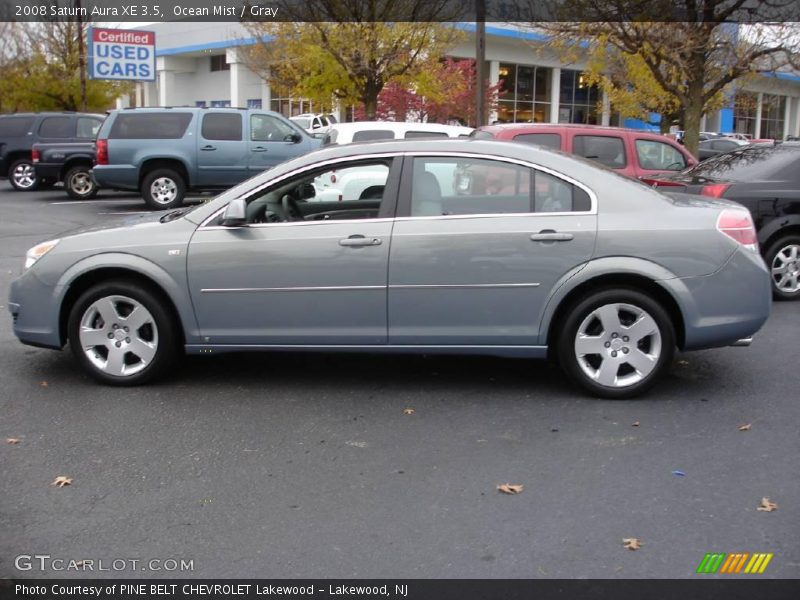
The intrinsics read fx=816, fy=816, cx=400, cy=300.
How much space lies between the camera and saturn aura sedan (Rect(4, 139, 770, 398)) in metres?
5.12

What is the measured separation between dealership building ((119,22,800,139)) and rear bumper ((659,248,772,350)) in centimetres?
3048

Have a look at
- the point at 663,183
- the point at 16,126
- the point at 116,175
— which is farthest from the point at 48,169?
the point at 663,183

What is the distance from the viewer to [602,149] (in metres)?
10.7

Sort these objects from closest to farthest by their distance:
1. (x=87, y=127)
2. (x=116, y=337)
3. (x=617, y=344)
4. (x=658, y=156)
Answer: (x=617, y=344)
(x=116, y=337)
(x=658, y=156)
(x=87, y=127)

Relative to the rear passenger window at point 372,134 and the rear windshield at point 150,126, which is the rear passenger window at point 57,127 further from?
the rear passenger window at point 372,134

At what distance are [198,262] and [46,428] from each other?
1350 millimetres

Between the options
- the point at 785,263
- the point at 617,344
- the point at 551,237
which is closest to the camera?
the point at 551,237

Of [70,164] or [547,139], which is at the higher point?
[547,139]

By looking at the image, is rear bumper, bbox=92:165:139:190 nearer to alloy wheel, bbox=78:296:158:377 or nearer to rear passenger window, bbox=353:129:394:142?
rear passenger window, bbox=353:129:394:142

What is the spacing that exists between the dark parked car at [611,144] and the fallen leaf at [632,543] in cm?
754

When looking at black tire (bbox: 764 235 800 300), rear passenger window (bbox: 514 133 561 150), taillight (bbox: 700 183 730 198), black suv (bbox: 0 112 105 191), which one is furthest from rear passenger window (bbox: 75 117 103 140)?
black tire (bbox: 764 235 800 300)

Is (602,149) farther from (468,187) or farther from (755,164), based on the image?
(468,187)

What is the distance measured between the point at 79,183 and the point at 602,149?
13284 millimetres
